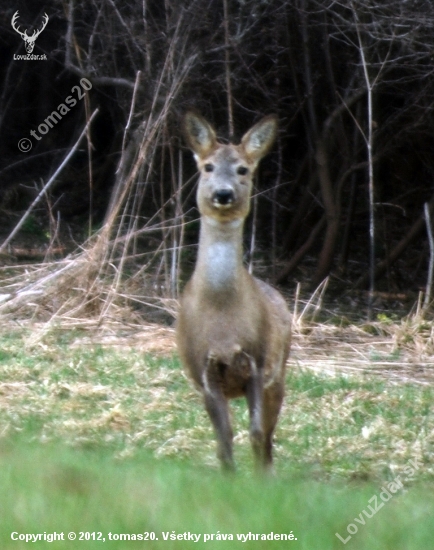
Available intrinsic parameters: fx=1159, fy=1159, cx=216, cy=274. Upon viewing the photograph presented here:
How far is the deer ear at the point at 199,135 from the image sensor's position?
7.27 m

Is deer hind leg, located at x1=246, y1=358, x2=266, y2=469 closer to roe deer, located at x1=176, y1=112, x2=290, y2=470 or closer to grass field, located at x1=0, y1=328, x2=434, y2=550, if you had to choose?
roe deer, located at x1=176, y1=112, x2=290, y2=470

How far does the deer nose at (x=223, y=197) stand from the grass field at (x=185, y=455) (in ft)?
5.04

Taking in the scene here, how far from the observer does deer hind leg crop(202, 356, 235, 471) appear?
6.29 metres

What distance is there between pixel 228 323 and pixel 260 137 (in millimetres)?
1562

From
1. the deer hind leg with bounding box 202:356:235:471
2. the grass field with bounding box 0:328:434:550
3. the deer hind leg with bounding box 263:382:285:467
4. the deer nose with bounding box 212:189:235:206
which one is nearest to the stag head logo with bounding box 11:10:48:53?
the grass field with bounding box 0:328:434:550

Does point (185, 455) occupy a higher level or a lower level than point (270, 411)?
lower

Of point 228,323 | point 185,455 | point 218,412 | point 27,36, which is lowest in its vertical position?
point 185,455

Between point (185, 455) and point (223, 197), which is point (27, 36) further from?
point (185, 455)

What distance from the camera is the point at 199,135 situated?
7.35m

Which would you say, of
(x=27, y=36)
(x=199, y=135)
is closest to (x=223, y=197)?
(x=199, y=135)

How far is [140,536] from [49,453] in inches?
80.4

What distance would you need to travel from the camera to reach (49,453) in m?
6.12

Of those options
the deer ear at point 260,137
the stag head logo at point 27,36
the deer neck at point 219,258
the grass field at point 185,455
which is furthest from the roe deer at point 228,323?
the stag head logo at point 27,36

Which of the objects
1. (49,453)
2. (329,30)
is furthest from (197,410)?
(329,30)
